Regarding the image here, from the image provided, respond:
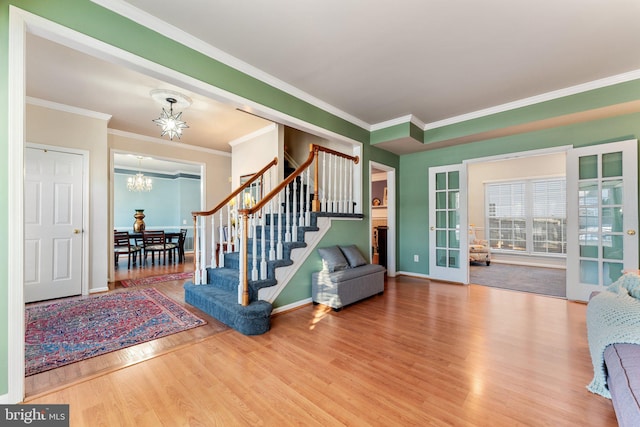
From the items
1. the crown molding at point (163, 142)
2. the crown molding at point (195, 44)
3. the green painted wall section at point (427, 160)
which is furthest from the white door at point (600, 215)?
the crown molding at point (163, 142)

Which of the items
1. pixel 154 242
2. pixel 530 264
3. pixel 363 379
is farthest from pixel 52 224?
pixel 530 264

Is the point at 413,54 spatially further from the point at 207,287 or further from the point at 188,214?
the point at 188,214

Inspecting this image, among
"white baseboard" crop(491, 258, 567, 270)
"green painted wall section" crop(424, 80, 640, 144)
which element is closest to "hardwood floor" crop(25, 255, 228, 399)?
"green painted wall section" crop(424, 80, 640, 144)

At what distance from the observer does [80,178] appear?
4.02 meters

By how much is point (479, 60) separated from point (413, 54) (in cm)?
72

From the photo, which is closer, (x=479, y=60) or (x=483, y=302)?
(x=479, y=60)

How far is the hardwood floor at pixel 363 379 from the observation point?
59.9 inches

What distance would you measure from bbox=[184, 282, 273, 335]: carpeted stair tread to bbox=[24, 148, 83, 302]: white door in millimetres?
2115

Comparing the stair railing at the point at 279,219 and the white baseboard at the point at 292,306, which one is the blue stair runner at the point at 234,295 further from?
the white baseboard at the point at 292,306

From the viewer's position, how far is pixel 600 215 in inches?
137

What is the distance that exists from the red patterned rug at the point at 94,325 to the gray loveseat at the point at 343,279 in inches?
56.0

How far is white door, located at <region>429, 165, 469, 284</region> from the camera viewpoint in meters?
4.66

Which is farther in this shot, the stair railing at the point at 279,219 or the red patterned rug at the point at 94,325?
the stair railing at the point at 279,219

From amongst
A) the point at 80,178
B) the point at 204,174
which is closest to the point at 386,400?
the point at 80,178
